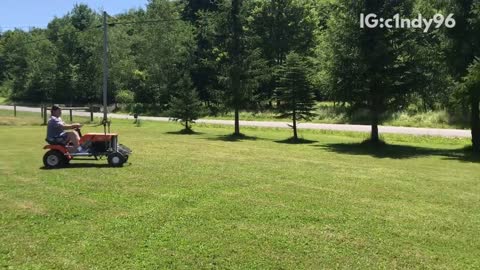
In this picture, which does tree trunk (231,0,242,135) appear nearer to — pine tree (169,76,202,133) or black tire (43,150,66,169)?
pine tree (169,76,202,133)

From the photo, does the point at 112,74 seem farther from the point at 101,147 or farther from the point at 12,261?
the point at 12,261

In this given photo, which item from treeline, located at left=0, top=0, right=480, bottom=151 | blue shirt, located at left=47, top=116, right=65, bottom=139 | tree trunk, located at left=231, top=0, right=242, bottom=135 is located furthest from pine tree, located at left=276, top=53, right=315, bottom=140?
blue shirt, located at left=47, top=116, right=65, bottom=139

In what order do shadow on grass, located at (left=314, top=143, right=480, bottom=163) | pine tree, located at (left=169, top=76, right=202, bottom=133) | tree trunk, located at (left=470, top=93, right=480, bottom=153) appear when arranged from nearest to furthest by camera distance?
shadow on grass, located at (left=314, top=143, right=480, bottom=163) → tree trunk, located at (left=470, top=93, right=480, bottom=153) → pine tree, located at (left=169, top=76, right=202, bottom=133)

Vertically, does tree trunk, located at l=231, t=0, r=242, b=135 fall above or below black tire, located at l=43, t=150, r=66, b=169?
above

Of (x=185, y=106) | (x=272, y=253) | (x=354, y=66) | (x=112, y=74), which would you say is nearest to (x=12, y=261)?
(x=272, y=253)

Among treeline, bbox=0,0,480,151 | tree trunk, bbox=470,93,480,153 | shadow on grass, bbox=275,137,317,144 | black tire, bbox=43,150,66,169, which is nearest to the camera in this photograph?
black tire, bbox=43,150,66,169

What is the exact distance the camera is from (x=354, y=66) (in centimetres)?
2361

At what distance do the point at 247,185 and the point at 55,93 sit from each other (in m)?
73.2

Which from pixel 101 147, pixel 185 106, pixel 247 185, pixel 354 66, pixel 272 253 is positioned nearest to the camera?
pixel 272 253

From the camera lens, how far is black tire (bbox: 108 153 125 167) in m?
13.0

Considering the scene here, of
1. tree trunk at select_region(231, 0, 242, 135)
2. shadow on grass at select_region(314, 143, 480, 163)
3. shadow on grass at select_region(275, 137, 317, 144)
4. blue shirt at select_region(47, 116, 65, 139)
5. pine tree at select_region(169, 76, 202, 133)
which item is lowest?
shadow on grass at select_region(314, 143, 480, 163)

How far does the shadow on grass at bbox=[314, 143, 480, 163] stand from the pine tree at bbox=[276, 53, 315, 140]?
3642 mm

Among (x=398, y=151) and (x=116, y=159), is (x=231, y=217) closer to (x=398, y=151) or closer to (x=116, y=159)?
(x=116, y=159)

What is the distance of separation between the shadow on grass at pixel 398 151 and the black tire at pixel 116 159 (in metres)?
10.7
